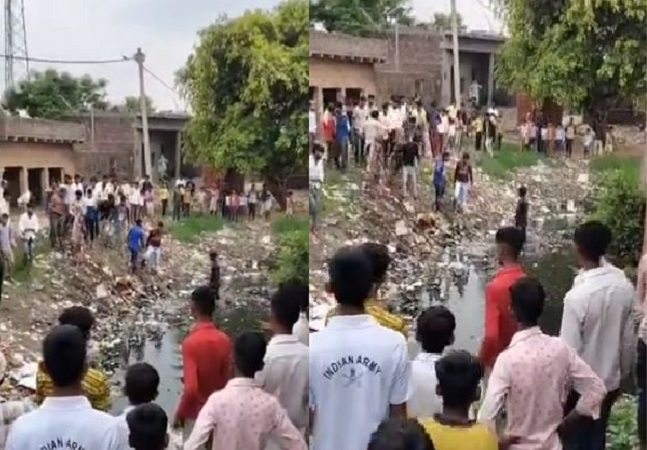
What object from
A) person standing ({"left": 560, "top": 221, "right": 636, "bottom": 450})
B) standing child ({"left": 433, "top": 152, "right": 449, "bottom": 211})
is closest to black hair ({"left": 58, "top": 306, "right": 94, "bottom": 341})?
standing child ({"left": 433, "top": 152, "right": 449, "bottom": 211})

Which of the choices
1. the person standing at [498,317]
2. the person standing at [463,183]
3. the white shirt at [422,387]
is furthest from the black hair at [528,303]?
the person standing at [463,183]

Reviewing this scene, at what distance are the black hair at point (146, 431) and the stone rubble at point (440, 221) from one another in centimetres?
123

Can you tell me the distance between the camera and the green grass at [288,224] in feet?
12.3

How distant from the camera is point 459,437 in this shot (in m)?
2.46

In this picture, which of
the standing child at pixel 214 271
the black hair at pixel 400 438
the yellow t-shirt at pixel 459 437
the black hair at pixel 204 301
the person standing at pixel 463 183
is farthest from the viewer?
the person standing at pixel 463 183

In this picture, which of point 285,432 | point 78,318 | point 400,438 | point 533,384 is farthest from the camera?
point 78,318

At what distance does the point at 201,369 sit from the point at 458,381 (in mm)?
1201

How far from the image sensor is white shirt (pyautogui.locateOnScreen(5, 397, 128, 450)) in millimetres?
2598

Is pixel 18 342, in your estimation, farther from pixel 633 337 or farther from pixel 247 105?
pixel 633 337

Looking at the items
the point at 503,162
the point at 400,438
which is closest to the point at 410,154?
the point at 503,162

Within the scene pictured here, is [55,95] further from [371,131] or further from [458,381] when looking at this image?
[458,381]

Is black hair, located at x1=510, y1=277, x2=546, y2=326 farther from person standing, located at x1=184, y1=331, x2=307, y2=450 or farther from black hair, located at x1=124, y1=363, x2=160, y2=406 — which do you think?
black hair, located at x1=124, y1=363, x2=160, y2=406

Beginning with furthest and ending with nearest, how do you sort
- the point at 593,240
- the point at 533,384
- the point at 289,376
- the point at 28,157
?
the point at 28,157 < the point at 593,240 < the point at 289,376 < the point at 533,384

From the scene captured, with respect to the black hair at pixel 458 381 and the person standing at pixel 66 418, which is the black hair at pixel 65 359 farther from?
the black hair at pixel 458 381
